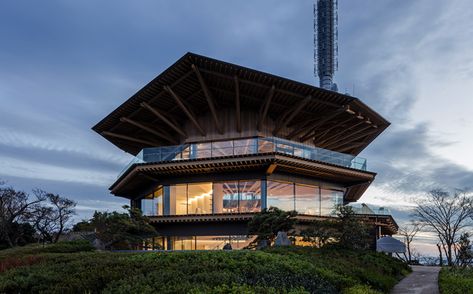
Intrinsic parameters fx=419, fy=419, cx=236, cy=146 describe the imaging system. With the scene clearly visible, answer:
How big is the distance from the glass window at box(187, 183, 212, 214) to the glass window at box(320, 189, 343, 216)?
9.40m

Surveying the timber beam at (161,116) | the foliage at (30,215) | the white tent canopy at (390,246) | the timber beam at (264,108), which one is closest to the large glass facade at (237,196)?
the timber beam at (264,108)

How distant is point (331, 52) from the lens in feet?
247

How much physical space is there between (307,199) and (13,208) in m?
38.8

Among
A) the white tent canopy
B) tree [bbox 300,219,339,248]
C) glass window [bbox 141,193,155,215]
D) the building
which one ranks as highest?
the building

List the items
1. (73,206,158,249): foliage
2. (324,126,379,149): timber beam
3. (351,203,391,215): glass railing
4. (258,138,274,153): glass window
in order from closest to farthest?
(73,206,158,249): foliage
(258,138,274,153): glass window
(351,203,391,215): glass railing
(324,126,379,149): timber beam

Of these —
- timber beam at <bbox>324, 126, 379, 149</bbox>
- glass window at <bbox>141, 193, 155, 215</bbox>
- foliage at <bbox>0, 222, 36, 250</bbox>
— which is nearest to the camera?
glass window at <bbox>141, 193, 155, 215</bbox>

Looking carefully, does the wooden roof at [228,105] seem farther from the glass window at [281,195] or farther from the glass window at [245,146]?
the glass window at [281,195]

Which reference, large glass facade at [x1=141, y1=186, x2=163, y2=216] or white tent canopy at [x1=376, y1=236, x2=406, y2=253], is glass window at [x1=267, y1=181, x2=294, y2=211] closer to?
white tent canopy at [x1=376, y1=236, x2=406, y2=253]

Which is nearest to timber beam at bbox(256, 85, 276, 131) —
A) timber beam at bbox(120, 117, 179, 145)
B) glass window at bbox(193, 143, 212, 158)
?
glass window at bbox(193, 143, 212, 158)

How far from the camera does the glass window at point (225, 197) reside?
32.7 m

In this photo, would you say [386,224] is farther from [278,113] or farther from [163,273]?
[163,273]

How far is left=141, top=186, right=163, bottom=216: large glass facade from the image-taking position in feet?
115

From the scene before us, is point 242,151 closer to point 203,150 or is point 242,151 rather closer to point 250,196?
point 203,150

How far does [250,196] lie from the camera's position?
106 feet
